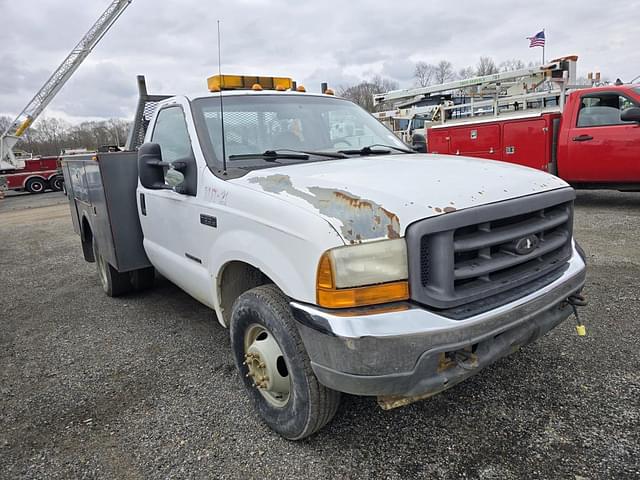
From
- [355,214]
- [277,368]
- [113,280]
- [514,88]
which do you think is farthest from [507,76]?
[277,368]

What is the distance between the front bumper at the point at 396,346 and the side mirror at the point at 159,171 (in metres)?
1.36

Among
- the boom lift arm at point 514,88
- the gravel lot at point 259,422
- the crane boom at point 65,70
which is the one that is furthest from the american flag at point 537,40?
the crane boom at point 65,70

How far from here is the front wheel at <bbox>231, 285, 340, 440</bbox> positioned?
212 cm

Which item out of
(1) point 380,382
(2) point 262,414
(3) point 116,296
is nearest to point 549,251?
(1) point 380,382

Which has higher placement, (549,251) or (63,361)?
(549,251)

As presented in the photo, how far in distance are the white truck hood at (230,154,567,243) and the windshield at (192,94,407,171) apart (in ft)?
1.20

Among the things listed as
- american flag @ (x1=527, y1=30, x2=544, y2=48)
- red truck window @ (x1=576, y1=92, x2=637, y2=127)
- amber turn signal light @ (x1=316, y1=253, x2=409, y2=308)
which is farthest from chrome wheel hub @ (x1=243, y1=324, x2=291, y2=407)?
american flag @ (x1=527, y1=30, x2=544, y2=48)

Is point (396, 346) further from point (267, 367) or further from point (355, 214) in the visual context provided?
point (267, 367)

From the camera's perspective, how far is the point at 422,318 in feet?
6.05

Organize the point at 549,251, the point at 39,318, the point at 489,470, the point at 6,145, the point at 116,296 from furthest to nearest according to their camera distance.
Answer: the point at 6,145 < the point at 116,296 < the point at 39,318 < the point at 549,251 < the point at 489,470

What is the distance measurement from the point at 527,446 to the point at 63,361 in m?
3.31

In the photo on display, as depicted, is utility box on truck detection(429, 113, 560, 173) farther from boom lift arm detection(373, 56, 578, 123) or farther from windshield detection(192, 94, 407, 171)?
windshield detection(192, 94, 407, 171)

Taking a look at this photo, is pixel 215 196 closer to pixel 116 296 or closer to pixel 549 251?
pixel 549 251

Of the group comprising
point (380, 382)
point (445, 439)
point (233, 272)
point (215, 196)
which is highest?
point (215, 196)
